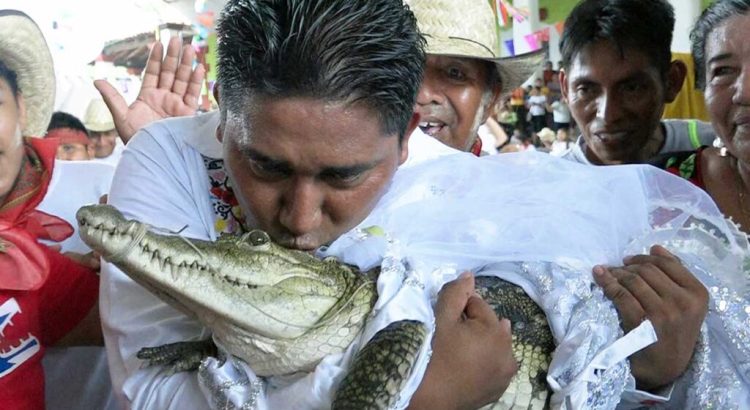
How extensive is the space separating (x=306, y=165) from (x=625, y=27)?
1.41m

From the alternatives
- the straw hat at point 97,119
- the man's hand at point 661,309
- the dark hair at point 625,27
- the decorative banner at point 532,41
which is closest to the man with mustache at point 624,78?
the dark hair at point 625,27

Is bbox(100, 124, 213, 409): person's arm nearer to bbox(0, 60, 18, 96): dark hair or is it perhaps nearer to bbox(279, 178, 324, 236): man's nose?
bbox(279, 178, 324, 236): man's nose

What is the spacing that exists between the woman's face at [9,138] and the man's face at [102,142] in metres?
3.43

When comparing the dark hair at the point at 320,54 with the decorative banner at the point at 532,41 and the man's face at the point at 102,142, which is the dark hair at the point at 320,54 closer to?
the man's face at the point at 102,142

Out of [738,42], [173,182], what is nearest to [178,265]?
[173,182]

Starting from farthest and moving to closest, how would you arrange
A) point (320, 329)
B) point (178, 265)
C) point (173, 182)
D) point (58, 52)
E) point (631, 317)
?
point (58, 52) < point (173, 182) < point (631, 317) < point (320, 329) < point (178, 265)

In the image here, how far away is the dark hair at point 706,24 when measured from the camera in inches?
66.2

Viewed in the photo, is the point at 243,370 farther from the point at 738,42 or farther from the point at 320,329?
the point at 738,42

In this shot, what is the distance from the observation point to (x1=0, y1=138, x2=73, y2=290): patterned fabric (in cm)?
144

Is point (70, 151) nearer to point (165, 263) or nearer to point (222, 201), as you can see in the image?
point (222, 201)

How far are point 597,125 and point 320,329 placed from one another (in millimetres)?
1418

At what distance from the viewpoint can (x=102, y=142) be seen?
16.6 ft

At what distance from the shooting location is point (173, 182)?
4.20ft

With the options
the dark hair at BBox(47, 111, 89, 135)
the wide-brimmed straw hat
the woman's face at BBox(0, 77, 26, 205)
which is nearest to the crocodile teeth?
the woman's face at BBox(0, 77, 26, 205)
